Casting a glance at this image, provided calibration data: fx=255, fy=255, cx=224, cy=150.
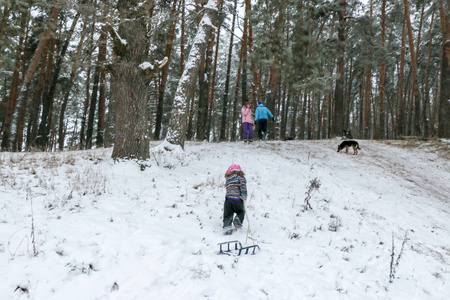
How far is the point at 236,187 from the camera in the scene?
4516 millimetres

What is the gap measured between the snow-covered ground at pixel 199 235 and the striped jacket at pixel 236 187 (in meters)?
0.57

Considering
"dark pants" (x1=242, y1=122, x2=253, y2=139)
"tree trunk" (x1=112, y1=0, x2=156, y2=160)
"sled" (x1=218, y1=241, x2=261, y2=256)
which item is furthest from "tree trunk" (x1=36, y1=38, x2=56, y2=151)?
"sled" (x1=218, y1=241, x2=261, y2=256)

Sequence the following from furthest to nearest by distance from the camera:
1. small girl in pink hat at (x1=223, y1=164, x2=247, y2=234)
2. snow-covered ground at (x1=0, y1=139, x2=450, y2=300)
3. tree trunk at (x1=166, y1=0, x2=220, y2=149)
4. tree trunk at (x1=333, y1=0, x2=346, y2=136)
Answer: tree trunk at (x1=333, y1=0, x2=346, y2=136) → tree trunk at (x1=166, y1=0, x2=220, y2=149) → small girl in pink hat at (x1=223, y1=164, x2=247, y2=234) → snow-covered ground at (x1=0, y1=139, x2=450, y2=300)

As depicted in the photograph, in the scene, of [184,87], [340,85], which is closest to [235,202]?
[184,87]

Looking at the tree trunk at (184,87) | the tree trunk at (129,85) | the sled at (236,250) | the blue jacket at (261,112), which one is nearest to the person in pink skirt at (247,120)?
the blue jacket at (261,112)

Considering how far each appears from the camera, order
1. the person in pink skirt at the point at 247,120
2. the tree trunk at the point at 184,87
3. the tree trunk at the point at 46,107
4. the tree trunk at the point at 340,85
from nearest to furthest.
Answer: the tree trunk at the point at 184,87
the person in pink skirt at the point at 247,120
the tree trunk at the point at 340,85
the tree trunk at the point at 46,107

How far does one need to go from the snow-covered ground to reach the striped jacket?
57 cm

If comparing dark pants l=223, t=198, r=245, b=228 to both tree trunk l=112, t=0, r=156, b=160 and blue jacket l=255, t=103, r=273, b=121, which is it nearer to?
tree trunk l=112, t=0, r=156, b=160

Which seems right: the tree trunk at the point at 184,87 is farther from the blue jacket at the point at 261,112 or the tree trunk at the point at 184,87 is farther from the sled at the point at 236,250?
the sled at the point at 236,250

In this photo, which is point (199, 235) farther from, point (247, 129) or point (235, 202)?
point (247, 129)

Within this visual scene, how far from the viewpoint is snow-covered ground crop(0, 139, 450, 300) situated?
8.64 feet

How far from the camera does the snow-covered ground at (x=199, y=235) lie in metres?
2.63

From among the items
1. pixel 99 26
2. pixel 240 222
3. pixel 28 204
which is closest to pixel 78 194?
pixel 28 204

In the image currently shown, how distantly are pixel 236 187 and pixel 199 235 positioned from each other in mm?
1071
